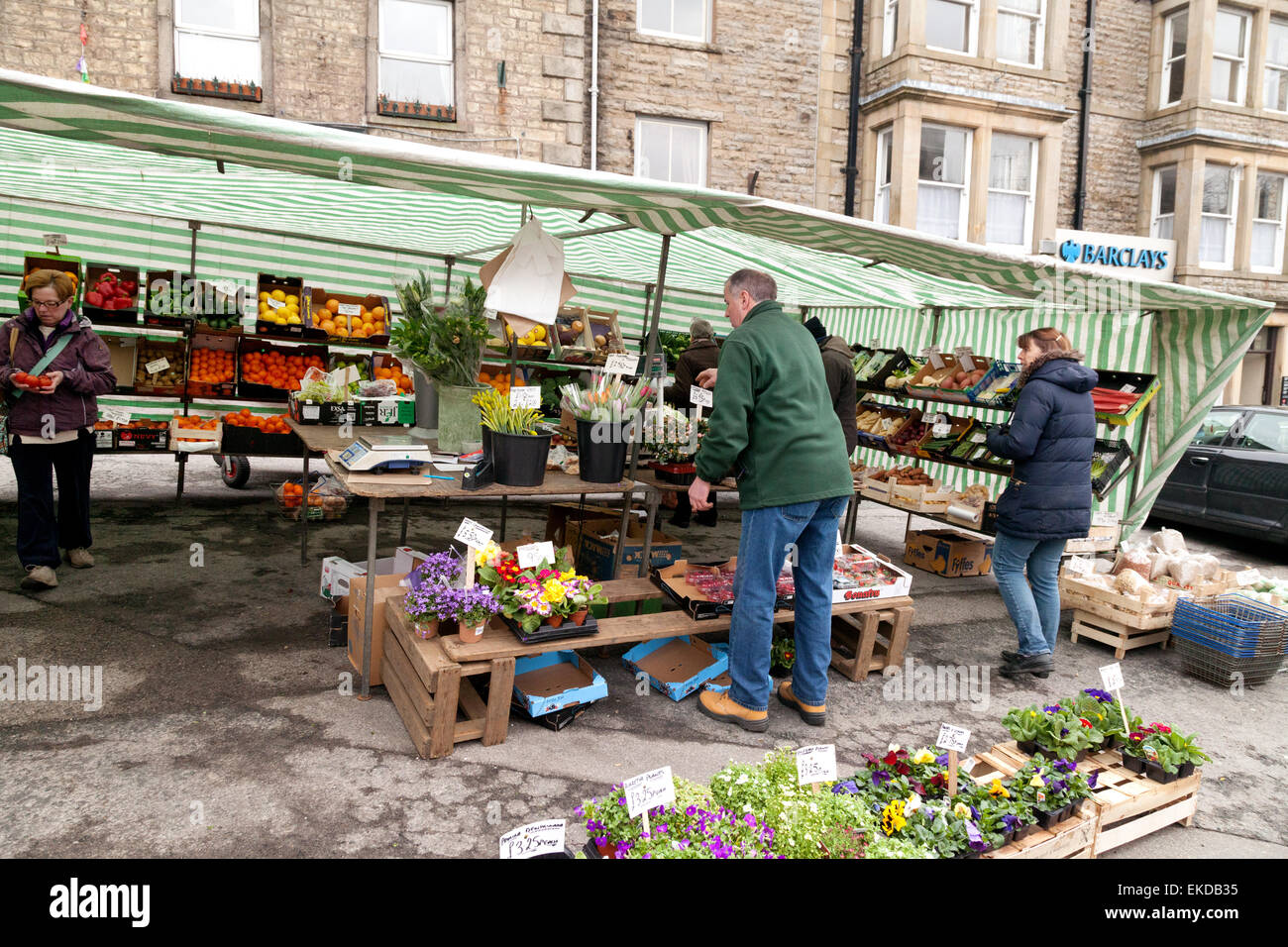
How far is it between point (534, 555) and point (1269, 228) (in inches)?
760

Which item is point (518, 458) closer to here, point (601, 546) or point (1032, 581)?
point (601, 546)

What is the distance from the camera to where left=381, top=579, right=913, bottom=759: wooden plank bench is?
3.46 metres

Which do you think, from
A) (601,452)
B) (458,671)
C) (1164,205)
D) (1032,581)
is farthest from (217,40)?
(1164,205)

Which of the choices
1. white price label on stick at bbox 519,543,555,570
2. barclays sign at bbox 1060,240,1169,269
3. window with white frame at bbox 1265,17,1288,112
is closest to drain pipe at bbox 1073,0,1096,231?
barclays sign at bbox 1060,240,1169,269

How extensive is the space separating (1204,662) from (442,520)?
6.23 meters

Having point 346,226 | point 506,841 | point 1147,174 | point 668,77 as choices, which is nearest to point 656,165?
point 668,77

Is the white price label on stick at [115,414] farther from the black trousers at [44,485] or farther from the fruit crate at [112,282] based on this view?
the black trousers at [44,485]

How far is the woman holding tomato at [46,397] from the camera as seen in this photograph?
194 inches

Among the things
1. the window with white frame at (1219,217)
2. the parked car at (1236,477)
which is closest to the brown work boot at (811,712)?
the parked car at (1236,477)

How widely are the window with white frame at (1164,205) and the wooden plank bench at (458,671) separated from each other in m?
16.3

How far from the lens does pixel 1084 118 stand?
50.9ft

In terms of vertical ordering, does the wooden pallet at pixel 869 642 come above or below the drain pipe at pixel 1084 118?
below

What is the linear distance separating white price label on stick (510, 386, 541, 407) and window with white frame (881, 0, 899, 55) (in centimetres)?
1296
